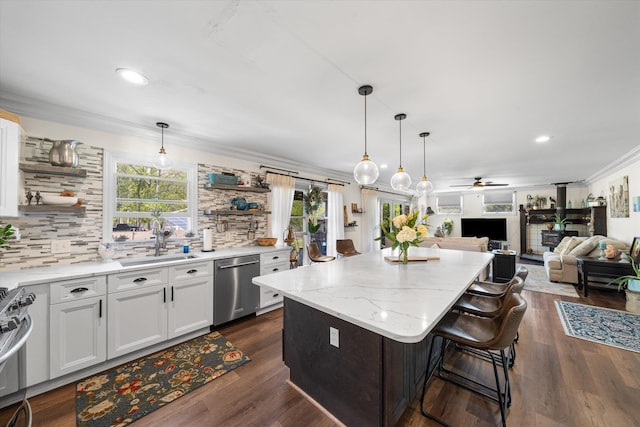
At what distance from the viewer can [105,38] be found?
1.47 metres

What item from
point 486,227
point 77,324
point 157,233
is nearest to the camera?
point 77,324

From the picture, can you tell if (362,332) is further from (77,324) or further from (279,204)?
(279,204)

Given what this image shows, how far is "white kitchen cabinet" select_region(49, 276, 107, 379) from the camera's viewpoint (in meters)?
1.99

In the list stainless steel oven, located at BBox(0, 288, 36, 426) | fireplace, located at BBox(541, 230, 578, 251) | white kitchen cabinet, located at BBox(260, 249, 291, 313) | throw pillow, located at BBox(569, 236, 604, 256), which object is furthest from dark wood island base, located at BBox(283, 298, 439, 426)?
fireplace, located at BBox(541, 230, 578, 251)

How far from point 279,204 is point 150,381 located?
282 centimetres

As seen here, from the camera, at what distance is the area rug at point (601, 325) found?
2.75 metres

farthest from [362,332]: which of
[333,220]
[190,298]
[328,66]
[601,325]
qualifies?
[333,220]

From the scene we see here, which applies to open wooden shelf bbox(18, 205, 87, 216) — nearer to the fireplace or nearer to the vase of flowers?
the vase of flowers

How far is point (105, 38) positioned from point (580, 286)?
7475 millimetres

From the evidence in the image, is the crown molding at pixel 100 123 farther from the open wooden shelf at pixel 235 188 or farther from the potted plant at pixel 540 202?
the potted plant at pixel 540 202

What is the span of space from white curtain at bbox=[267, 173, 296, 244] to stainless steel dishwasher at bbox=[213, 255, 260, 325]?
3.10 ft

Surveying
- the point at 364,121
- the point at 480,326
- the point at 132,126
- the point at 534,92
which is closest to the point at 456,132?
the point at 534,92

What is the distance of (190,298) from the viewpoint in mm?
2770

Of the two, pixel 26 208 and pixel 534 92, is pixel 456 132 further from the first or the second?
pixel 26 208
